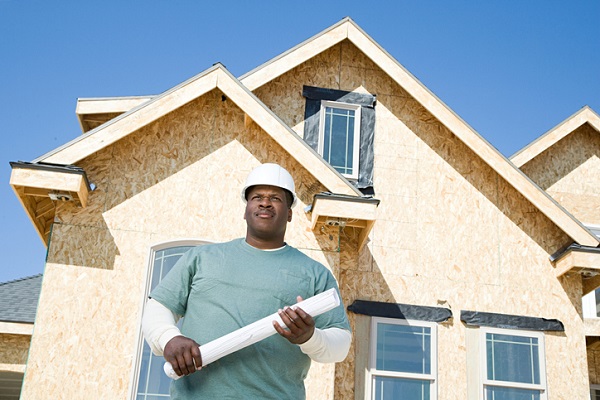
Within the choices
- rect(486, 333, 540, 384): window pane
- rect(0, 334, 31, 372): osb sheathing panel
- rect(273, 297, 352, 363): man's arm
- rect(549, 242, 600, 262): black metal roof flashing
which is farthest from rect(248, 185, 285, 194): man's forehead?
rect(0, 334, 31, 372): osb sheathing panel

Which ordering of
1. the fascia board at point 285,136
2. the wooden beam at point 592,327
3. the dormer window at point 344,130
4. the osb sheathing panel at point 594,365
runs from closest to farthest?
the fascia board at point 285,136 < the dormer window at point 344,130 < the wooden beam at point 592,327 < the osb sheathing panel at point 594,365

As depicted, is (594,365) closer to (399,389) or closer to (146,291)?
(399,389)

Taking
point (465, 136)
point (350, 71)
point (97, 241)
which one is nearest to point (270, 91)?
point (350, 71)

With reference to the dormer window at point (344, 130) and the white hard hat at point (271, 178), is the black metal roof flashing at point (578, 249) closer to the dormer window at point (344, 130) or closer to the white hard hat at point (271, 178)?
the dormer window at point (344, 130)

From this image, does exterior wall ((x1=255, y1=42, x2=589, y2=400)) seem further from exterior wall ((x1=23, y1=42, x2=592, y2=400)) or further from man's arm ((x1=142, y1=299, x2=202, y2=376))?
man's arm ((x1=142, y1=299, x2=202, y2=376))

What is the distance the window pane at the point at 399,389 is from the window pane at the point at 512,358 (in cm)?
106

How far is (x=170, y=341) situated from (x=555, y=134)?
39.3 ft

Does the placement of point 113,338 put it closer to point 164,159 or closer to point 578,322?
point 164,159

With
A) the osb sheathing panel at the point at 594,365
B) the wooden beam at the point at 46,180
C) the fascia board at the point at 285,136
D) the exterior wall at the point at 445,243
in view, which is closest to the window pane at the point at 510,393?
the exterior wall at the point at 445,243

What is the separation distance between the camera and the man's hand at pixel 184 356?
10.6 ft

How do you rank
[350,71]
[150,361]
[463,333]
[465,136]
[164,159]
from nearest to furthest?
[150,361], [164,159], [463,333], [465,136], [350,71]

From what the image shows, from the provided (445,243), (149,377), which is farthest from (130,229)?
(445,243)

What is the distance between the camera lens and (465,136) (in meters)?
11.2

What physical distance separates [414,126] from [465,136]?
3.40 ft
